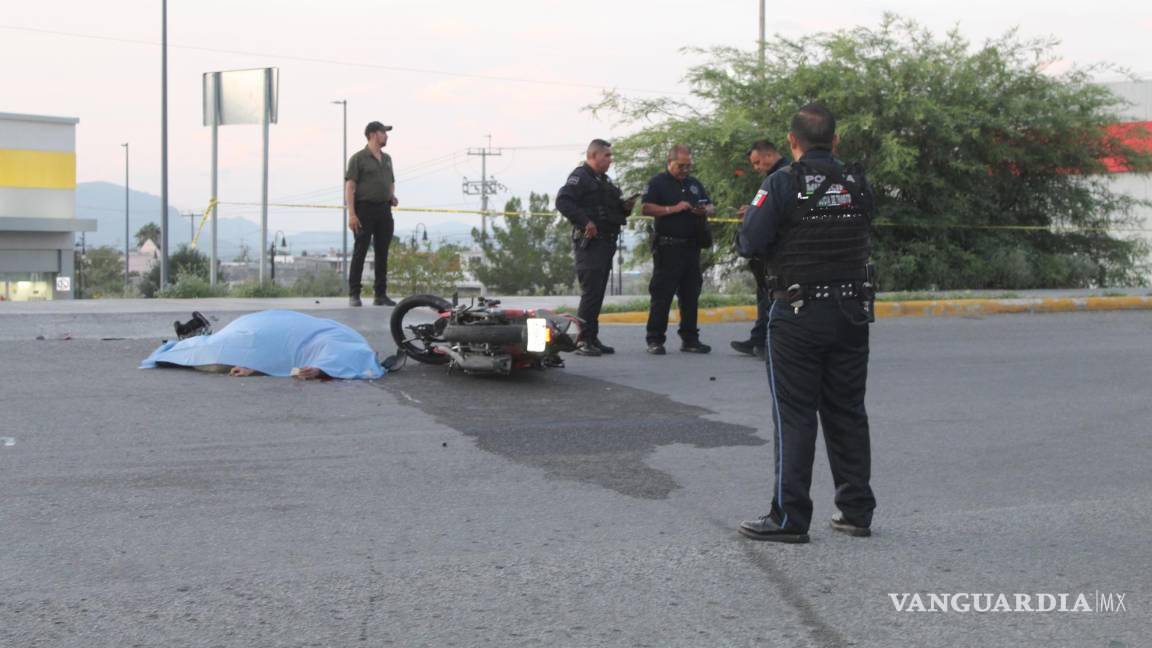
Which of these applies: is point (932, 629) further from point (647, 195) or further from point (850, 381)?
point (647, 195)

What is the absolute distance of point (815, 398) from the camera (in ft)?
17.3

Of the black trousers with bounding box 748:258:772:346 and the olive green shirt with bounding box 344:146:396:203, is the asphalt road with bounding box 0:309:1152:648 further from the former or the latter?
the olive green shirt with bounding box 344:146:396:203

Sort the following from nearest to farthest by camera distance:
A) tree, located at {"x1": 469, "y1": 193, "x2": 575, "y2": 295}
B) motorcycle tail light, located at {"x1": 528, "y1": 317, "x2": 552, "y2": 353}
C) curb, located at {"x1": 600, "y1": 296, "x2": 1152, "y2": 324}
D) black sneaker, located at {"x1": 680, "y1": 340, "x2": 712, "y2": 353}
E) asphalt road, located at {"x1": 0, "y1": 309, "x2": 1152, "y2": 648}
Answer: asphalt road, located at {"x1": 0, "y1": 309, "x2": 1152, "y2": 648} < motorcycle tail light, located at {"x1": 528, "y1": 317, "x2": 552, "y2": 353} < black sneaker, located at {"x1": 680, "y1": 340, "x2": 712, "y2": 353} < curb, located at {"x1": 600, "y1": 296, "x2": 1152, "y2": 324} < tree, located at {"x1": 469, "y1": 193, "x2": 575, "y2": 295}

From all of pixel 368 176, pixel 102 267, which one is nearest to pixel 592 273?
pixel 368 176

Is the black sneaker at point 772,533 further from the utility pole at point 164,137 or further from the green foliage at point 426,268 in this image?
the green foliage at point 426,268

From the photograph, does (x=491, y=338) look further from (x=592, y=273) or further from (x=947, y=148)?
(x=947, y=148)

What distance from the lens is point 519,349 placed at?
9375mm

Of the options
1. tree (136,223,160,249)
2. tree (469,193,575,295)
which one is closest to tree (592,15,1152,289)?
tree (469,193,575,295)

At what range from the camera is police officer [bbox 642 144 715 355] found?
11172 millimetres

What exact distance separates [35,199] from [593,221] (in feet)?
119

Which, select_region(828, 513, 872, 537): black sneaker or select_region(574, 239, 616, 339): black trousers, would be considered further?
select_region(574, 239, 616, 339): black trousers

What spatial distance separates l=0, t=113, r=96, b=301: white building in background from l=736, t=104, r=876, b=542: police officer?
4008 cm

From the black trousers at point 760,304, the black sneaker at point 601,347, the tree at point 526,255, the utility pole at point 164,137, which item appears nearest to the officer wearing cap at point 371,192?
the black sneaker at point 601,347

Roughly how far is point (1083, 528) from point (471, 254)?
66365mm
